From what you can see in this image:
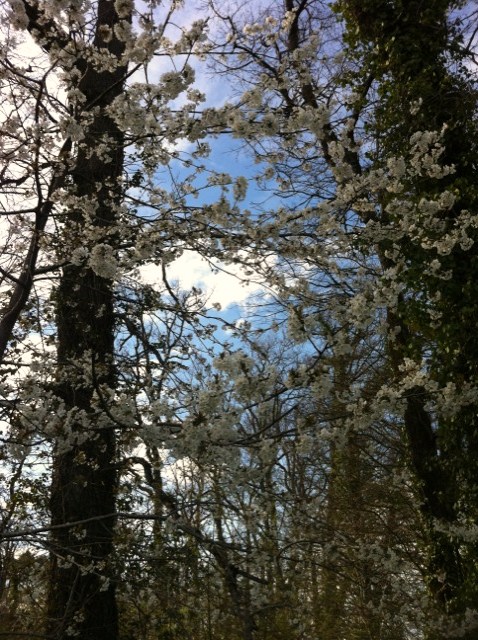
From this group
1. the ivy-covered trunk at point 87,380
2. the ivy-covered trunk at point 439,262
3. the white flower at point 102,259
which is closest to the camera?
the white flower at point 102,259

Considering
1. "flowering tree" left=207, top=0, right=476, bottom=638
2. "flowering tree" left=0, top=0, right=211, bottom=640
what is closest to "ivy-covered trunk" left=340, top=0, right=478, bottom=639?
"flowering tree" left=207, top=0, right=476, bottom=638

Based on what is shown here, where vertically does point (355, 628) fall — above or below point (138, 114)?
below

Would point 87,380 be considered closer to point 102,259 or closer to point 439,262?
point 102,259

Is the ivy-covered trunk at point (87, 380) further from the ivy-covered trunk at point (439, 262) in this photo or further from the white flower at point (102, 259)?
the ivy-covered trunk at point (439, 262)

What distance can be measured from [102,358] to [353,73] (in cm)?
518

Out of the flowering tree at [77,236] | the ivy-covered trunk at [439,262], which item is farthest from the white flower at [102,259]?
the ivy-covered trunk at [439,262]

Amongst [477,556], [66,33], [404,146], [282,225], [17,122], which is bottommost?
[477,556]

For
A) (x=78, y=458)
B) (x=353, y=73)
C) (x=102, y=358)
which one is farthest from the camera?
(x=353, y=73)

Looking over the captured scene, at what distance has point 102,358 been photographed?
503cm

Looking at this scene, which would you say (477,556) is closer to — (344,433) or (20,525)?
(344,433)

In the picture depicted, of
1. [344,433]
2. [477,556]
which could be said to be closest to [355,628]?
[477,556]

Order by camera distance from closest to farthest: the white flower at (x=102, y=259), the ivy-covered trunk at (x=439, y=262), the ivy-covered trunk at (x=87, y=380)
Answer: the white flower at (x=102, y=259) < the ivy-covered trunk at (x=87, y=380) < the ivy-covered trunk at (x=439, y=262)

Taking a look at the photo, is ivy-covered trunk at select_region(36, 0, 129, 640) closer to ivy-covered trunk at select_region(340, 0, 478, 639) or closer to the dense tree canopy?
the dense tree canopy

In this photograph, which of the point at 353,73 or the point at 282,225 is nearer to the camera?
the point at 282,225
